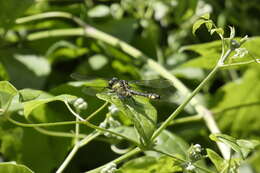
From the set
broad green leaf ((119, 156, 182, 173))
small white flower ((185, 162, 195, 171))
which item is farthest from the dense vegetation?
small white flower ((185, 162, 195, 171))

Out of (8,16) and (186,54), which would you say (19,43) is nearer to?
(8,16)

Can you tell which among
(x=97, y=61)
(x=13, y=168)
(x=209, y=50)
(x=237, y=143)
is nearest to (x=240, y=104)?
(x=209, y=50)

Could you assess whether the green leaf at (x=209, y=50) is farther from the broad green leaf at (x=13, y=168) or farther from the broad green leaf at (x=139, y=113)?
the broad green leaf at (x=13, y=168)

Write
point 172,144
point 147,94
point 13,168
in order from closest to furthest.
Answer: point 13,168, point 147,94, point 172,144

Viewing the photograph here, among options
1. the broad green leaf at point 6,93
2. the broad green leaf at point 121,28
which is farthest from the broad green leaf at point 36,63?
the broad green leaf at point 6,93

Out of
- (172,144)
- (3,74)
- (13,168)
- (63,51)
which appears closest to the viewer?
(13,168)

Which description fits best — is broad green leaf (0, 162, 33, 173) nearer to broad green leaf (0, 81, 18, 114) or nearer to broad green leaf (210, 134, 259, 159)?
broad green leaf (0, 81, 18, 114)

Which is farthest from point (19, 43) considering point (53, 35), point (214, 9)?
point (214, 9)

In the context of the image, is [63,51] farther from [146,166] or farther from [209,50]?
[146,166]
